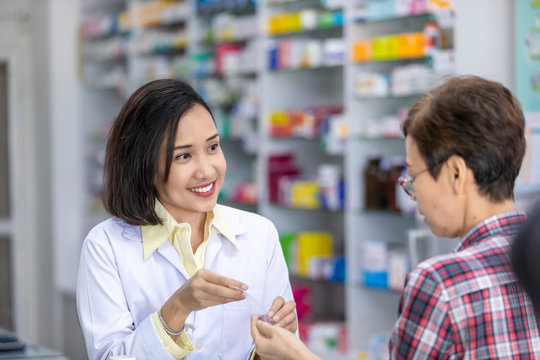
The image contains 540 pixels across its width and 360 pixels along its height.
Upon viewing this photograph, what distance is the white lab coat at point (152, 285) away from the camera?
1889 mm

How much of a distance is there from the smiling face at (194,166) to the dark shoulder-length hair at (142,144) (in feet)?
0.06

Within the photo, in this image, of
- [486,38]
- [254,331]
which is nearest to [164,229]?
[254,331]

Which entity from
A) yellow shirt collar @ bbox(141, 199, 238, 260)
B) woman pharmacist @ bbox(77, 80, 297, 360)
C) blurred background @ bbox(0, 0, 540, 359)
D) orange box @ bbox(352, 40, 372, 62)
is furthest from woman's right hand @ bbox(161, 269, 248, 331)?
orange box @ bbox(352, 40, 372, 62)

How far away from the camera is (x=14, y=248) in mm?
6895

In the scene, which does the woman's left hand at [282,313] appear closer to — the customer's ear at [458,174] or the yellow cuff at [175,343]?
the yellow cuff at [175,343]

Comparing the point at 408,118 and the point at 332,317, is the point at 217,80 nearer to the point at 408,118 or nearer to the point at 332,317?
the point at 332,317

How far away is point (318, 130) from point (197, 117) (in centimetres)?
288

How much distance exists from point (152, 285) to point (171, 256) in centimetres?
9

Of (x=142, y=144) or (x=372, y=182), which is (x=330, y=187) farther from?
(x=142, y=144)

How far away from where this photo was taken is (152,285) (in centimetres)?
199

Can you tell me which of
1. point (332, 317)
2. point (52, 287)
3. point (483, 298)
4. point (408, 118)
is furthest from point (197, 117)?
point (52, 287)

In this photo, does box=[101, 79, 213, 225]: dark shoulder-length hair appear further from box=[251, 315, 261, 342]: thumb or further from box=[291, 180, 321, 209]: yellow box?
box=[291, 180, 321, 209]: yellow box

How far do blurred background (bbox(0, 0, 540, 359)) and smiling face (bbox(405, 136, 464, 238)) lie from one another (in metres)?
1.96

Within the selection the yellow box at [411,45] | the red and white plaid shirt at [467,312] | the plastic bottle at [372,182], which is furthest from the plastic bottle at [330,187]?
the red and white plaid shirt at [467,312]
